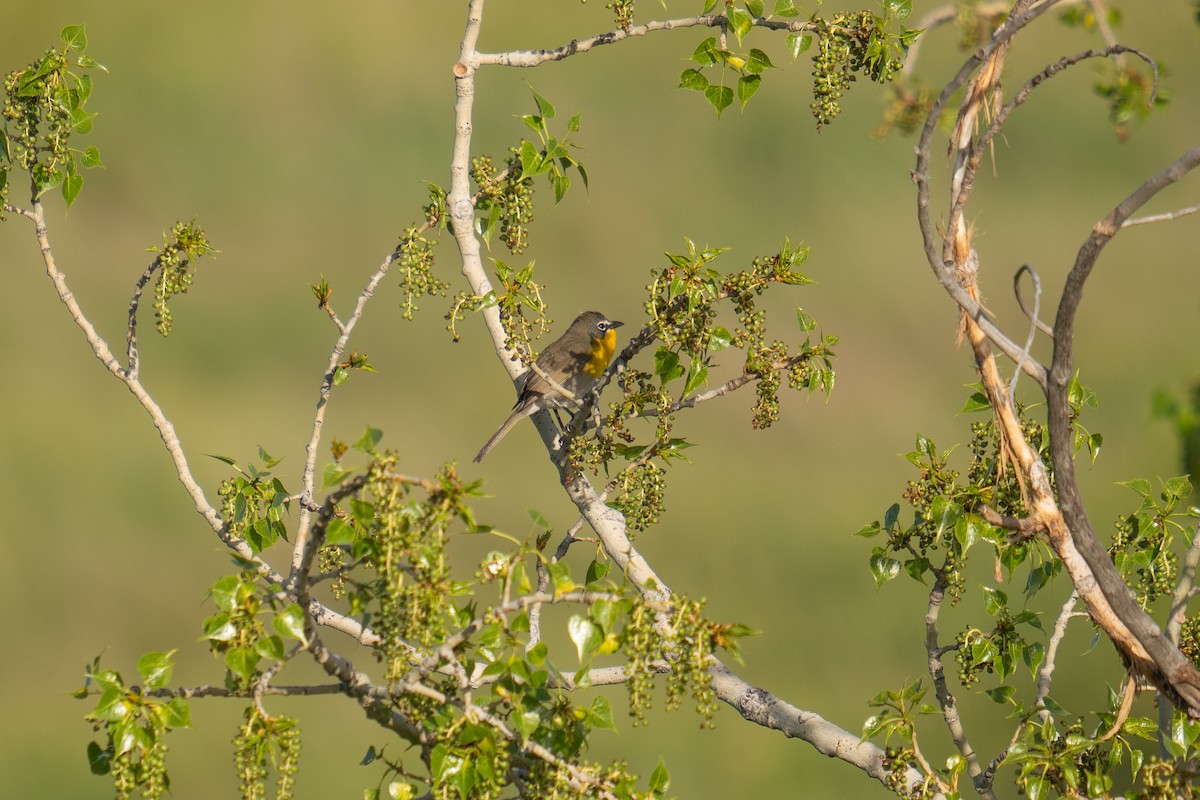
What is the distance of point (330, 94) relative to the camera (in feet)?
72.0

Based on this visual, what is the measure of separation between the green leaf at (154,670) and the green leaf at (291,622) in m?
0.25

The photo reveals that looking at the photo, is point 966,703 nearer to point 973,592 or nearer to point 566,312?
point 973,592

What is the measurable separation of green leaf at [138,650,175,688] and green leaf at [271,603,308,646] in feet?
0.83

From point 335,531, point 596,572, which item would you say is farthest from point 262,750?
point 596,572

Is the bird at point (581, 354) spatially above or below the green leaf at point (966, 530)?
above

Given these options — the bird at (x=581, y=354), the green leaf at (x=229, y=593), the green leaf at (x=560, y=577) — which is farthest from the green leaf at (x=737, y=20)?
the bird at (x=581, y=354)

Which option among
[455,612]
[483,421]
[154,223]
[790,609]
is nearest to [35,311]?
[154,223]

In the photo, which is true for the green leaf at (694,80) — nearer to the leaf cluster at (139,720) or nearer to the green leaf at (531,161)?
the green leaf at (531,161)

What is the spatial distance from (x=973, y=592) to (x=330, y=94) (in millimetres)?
13490

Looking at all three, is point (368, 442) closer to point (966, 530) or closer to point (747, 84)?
point (966, 530)

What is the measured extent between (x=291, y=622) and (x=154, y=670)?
→ 0.33 m

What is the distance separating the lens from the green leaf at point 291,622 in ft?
9.32

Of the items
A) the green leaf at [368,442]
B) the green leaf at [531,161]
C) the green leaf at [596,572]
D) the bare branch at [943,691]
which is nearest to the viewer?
the green leaf at [368,442]

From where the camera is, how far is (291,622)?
2.87 metres
